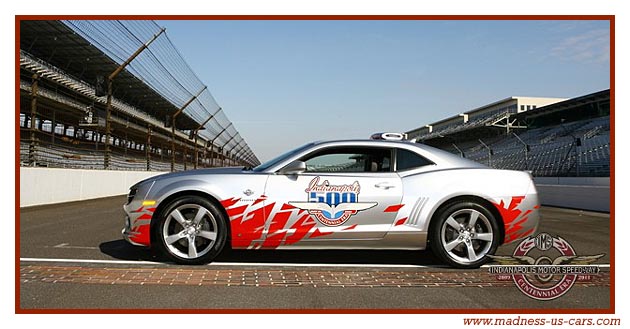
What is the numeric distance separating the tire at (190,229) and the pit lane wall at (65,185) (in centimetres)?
891

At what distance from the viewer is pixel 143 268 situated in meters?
5.40

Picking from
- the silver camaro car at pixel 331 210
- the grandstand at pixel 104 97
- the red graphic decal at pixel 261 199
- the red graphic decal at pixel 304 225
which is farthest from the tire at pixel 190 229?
the grandstand at pixel 104 97

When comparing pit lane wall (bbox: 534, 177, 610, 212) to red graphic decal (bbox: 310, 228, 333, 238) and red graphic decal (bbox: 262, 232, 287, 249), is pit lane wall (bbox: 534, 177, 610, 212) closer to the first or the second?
red graphic decal (bbox: 310, 228, 333, 238)

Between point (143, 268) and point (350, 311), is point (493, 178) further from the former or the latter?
point (143, 268)

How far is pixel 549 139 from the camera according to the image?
→ 31766mm

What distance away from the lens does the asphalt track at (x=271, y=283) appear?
4.16 metres

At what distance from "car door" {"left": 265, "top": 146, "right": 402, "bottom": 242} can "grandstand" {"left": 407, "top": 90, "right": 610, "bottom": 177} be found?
1209cm

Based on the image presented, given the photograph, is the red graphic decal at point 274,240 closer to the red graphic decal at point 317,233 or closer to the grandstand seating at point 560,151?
the red graphic decal at point 317,233

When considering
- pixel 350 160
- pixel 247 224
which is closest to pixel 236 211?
pixel 247 224

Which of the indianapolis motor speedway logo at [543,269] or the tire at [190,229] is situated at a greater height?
the tire at [190,229]

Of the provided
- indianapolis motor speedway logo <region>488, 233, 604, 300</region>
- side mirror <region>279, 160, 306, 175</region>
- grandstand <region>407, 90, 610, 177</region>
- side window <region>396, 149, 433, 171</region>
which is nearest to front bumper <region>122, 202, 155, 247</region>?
side mirror <region>279, 160, 306, 175</region>
